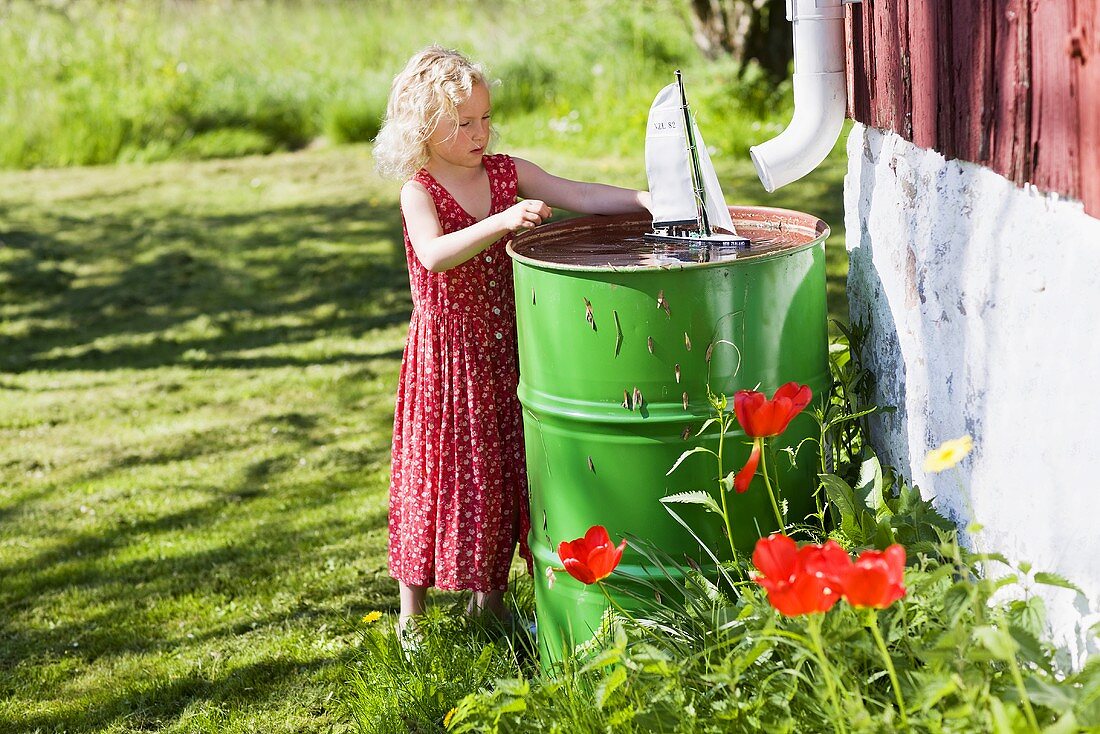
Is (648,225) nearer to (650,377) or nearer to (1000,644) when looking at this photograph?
(650,377)

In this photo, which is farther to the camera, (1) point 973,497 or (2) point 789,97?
(2) point 789,97

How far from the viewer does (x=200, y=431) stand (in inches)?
215

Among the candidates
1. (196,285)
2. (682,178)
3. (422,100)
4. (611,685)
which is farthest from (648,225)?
(196,285)

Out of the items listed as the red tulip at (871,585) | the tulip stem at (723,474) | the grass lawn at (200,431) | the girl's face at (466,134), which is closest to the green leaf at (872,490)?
the tulip stem at (723,474)

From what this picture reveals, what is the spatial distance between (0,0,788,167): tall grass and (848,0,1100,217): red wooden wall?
6.69m

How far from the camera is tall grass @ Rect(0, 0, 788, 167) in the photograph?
1031cm

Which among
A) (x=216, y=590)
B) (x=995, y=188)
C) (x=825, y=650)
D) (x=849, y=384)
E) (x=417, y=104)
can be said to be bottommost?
(x=216, y=590)

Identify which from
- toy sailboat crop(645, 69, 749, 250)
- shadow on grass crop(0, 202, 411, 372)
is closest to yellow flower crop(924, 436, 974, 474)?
toy sailboat crop(645, 69, 749, 250)

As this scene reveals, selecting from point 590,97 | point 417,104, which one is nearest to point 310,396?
point 417,104

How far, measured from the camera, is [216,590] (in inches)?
154

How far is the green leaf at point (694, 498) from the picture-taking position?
2365mm

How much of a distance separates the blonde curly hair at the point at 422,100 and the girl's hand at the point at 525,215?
0.34 m

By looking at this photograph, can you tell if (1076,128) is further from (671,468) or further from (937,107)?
(671,468)

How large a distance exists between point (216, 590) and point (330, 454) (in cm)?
124
